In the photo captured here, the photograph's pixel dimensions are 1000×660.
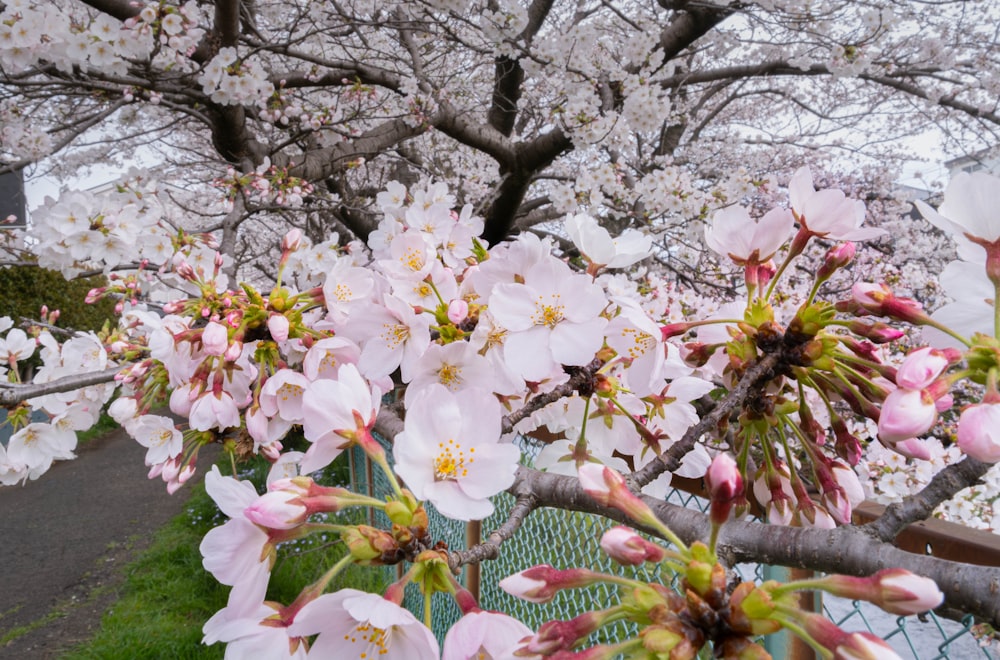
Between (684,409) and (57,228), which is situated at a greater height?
(684,409)

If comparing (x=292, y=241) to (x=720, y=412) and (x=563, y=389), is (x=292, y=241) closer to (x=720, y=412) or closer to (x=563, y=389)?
(x=563, y=389)

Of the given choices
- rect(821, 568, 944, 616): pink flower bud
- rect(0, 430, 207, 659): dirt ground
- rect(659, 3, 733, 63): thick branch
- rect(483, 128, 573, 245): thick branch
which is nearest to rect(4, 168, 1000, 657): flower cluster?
rect(821, 568, 944, 616): pink flower bud

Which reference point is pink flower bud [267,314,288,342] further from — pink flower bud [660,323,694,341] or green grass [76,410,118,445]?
green grass [76,410,118,445]

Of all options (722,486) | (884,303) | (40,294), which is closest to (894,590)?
(722,486)

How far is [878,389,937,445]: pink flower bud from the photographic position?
0.58 meters

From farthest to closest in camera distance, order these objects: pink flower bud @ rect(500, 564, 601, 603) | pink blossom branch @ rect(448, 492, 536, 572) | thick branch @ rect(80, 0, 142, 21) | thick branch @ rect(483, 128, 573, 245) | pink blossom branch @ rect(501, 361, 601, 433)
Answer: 1. thick branch @ rect(483, 128, 573, 245)
2. thick branch @ rect(80, 0, 142, 21)
3. pink blossom branch @ rect(501, 361, 601, 433)
4. pink blossom branch @ rect(448, 492, 536, 572)
5. pink flower bud @ rect(500, 564, 601, 603)

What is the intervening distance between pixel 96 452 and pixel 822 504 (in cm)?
1102

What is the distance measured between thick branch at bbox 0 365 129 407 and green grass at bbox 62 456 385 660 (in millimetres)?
1858

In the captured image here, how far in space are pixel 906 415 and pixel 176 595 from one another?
5.23 meters

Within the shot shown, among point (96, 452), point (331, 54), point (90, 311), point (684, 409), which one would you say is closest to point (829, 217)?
point (684, 409)

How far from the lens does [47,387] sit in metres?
1.51

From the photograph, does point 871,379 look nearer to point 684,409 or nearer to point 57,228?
point 684,409

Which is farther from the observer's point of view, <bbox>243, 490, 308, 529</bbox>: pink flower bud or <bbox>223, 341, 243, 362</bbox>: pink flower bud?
<bbox>223, 341, 243, 362</bbox>: pink flower bud

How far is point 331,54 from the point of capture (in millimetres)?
7461
